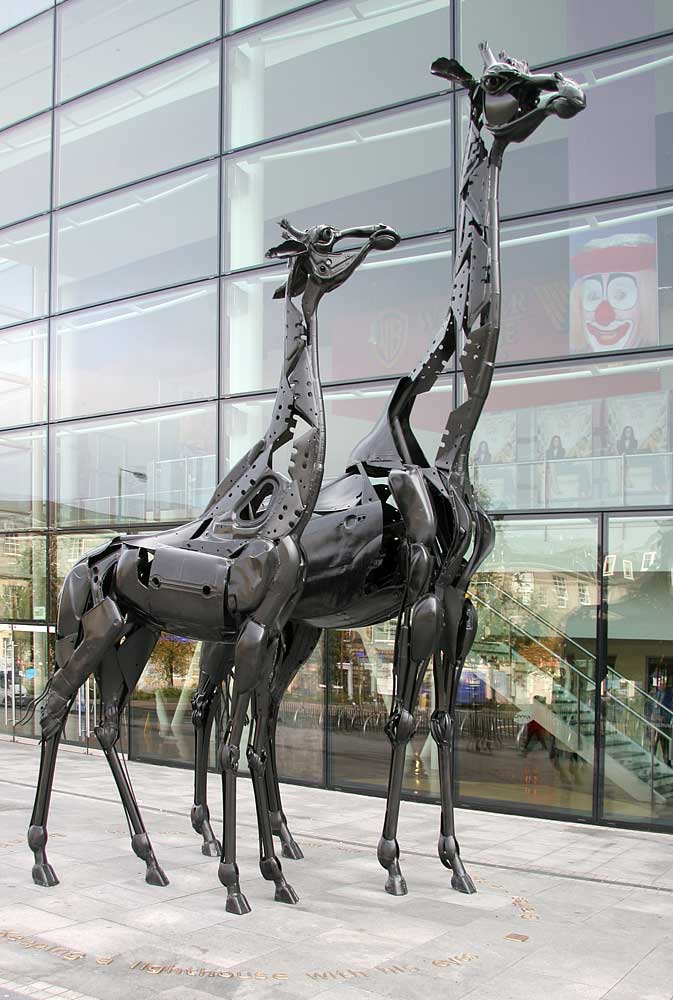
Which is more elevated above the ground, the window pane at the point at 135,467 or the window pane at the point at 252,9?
the window pane at the point at 252,9

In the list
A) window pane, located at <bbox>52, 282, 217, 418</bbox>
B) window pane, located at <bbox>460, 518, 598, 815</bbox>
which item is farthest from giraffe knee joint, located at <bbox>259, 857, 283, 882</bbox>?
window pane, located at <bbox>52, 282, 217, 418</bbox>

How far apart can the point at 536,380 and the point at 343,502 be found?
13.2ft

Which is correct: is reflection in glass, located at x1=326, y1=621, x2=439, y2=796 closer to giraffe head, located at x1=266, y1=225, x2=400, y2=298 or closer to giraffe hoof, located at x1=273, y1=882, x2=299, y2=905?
giraffe hoof, located at x1=273, y1=882, x2=299, y2=905

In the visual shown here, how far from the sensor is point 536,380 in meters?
10.8

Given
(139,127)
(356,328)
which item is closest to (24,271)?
(139,127)

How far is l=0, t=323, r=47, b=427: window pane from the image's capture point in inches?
616

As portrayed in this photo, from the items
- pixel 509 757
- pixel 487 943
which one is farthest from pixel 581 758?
pixel 487 943

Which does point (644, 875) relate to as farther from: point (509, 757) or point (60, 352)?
point (60, 352)

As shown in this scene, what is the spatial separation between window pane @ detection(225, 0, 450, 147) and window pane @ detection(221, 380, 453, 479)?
363cm

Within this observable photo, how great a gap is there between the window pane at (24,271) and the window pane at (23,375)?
0.28m

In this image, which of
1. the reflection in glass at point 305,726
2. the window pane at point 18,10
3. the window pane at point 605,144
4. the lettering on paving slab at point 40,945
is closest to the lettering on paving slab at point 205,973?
the lettering on paving slab at point 40,945

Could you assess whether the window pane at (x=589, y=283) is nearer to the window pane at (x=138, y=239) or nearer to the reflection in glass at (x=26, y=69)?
the window pane at (x=138, y=239)

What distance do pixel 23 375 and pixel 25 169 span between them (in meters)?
3.47

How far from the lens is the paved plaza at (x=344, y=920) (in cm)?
517
